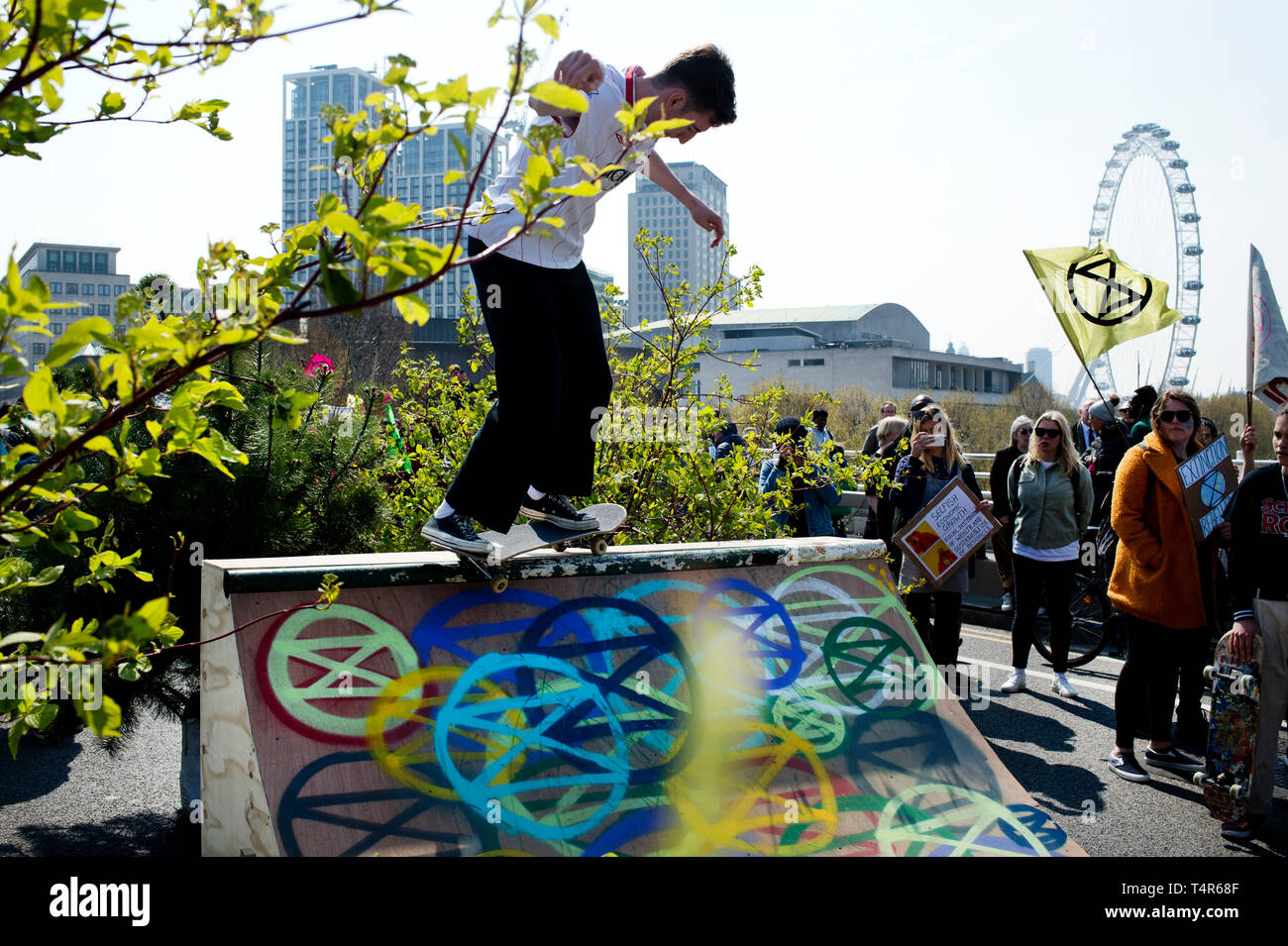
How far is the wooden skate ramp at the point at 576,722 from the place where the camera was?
2799 mm

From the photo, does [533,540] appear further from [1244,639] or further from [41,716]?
[1244,639]

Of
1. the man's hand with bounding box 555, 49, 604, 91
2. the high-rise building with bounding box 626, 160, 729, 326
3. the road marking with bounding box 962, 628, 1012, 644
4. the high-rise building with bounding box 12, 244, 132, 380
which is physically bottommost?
the road marking with bounding box 962, 628, 1012, 644

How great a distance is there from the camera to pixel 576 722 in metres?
3.12

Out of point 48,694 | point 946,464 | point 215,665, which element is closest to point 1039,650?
point 946,464

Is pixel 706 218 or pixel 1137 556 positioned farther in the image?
pixel 1137 556

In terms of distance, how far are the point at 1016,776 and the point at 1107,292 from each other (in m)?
4.61

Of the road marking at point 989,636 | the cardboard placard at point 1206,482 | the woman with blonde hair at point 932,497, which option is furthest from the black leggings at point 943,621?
the road marking at point 989,636

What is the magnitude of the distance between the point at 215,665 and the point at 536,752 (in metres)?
0.99

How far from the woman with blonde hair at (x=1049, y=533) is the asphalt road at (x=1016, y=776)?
60 cm

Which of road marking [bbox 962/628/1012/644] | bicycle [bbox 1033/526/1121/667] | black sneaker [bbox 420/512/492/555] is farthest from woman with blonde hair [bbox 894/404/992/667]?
black sneaker [bbox 420/512/492/555]

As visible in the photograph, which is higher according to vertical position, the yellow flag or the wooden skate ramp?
the yellow flag

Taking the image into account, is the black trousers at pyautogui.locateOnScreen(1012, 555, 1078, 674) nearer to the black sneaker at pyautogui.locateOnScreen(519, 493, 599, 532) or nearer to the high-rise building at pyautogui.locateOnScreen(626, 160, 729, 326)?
the black sneaker at pyautogui.locateOnScreen(519, 493, 599, 532)

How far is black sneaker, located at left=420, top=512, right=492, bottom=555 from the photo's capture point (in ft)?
10.6

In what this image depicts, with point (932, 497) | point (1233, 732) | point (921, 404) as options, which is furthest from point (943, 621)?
point (1233, 732)
